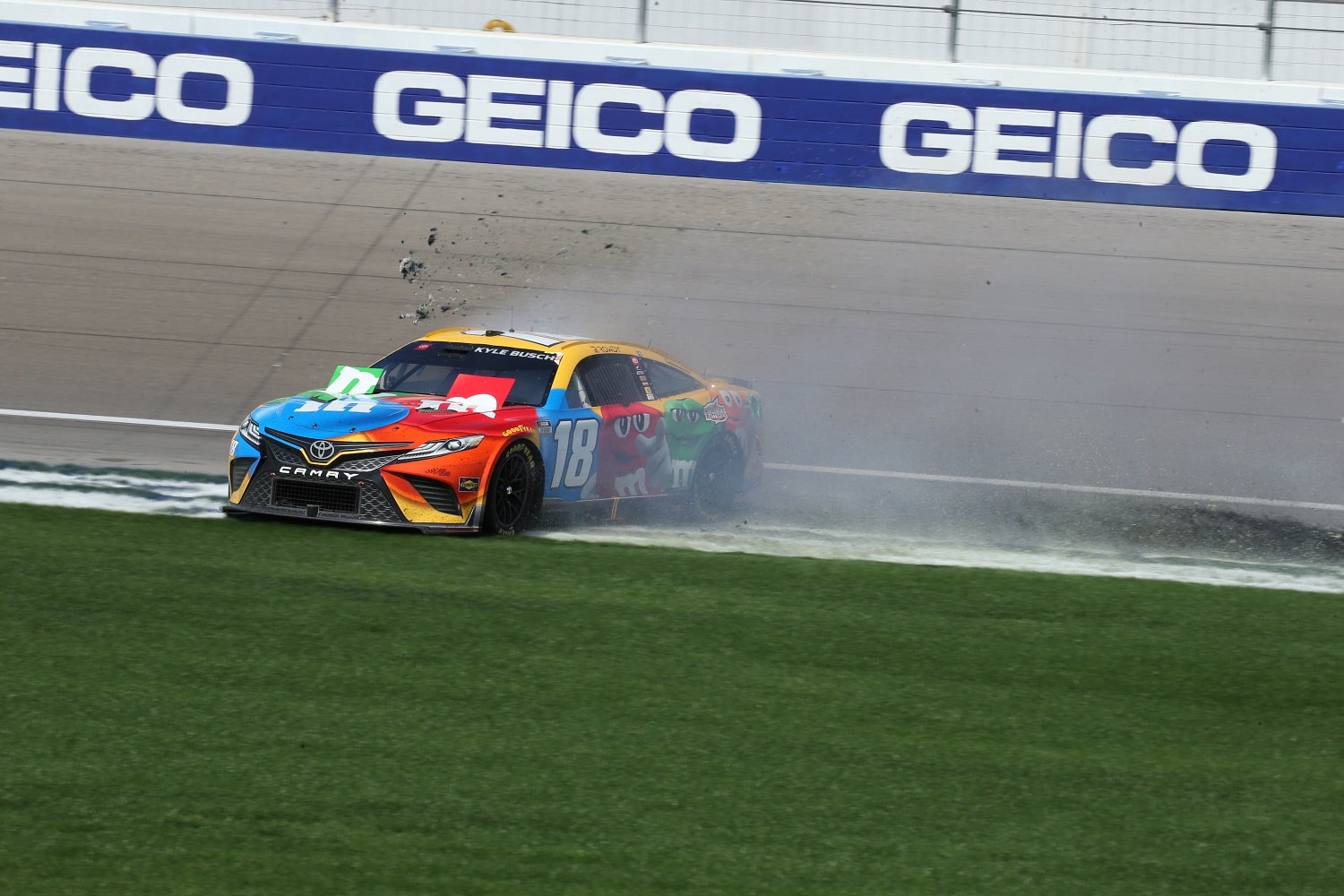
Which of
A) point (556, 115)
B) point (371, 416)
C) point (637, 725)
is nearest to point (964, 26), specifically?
point (556, 115)

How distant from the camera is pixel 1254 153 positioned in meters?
17.5

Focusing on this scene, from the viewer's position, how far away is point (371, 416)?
29.7 feet

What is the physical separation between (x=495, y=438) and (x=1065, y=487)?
4.44 m

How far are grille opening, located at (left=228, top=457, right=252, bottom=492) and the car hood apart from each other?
0.21 metres

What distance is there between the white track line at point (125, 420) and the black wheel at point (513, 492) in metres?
3.62

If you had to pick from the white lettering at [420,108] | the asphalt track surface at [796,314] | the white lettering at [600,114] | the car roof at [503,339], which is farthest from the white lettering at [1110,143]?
the car roof at [503,339]

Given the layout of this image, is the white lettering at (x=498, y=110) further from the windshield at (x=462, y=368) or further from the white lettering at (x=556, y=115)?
the windshield at (x=462, y=368)

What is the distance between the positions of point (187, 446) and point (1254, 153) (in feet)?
37.6

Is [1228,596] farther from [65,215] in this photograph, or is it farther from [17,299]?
[65,215]

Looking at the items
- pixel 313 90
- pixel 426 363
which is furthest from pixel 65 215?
pixel 426 363

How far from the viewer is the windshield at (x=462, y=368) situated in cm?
967

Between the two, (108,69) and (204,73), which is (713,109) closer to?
(204,73)

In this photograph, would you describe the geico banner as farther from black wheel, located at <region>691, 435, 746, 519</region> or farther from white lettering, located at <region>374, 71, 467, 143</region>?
black wheel, located at <region>691, 435, 746, 519</region>

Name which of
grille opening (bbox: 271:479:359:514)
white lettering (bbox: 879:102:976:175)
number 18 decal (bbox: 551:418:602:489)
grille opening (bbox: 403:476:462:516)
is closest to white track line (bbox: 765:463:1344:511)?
number 18 decal (bbox: 551:418:602:489)
